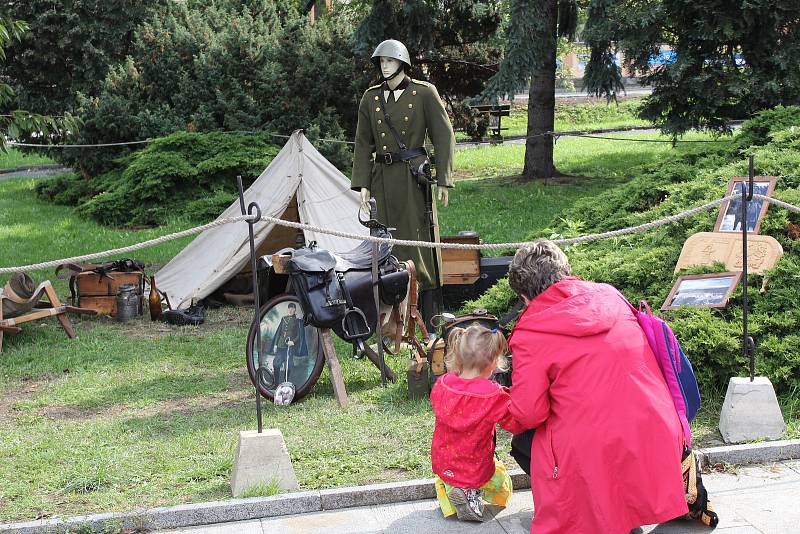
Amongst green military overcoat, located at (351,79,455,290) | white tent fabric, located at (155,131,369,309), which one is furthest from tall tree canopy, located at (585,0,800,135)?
green military overcoat, located at (351,79,455,290)

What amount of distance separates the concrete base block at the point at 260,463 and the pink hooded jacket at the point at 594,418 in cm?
130

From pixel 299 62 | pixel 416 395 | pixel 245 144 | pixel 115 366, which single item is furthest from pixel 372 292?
pixel 299 62

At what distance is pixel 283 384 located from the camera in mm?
6184

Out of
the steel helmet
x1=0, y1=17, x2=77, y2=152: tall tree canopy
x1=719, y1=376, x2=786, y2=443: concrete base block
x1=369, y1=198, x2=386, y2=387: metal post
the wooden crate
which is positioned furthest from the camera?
x1=0, y1=17, x2=77, y2=152: tall tree canopy

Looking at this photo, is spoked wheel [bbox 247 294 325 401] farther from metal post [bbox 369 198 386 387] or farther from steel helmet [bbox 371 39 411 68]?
steel helmet [bbox 371 39 411 68]

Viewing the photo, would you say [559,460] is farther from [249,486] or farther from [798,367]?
[798,367]

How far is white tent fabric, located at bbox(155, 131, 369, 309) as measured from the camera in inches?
364

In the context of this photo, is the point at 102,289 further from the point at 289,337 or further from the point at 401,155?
the point at 289,337

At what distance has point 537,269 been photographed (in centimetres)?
408

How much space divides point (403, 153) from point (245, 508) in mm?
3576

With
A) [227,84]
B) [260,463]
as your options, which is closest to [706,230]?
[260,463]

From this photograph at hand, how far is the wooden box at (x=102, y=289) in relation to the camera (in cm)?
920

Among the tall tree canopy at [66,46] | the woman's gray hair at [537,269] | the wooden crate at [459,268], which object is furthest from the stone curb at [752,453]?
the tall tree canopy at [66,46]

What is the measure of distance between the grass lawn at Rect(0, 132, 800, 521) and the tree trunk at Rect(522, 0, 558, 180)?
7437 millimetres
